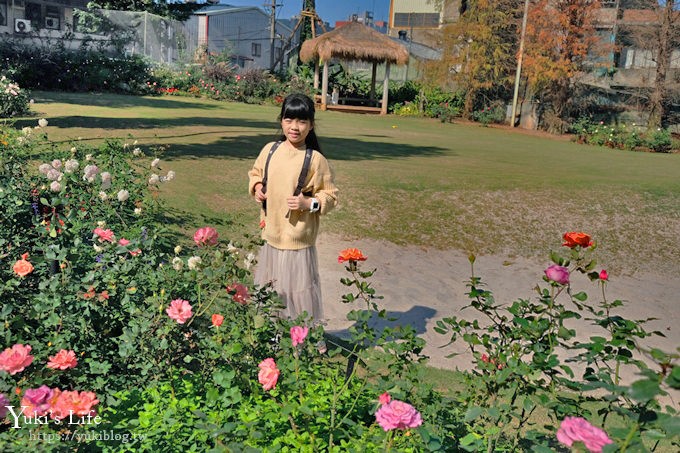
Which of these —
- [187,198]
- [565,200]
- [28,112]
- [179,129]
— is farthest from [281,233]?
[28,112]

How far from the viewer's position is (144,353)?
266cm

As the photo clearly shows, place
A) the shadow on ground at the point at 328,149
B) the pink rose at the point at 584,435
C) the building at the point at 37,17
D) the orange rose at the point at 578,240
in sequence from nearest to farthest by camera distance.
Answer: the pink rose at the point at 584,435 → the orange rose at the point at 578,240 → the shadow on ground at the point at 328,149 → the building at the point at 37,17

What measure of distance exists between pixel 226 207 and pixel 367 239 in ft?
5.74

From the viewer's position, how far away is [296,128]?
362cm

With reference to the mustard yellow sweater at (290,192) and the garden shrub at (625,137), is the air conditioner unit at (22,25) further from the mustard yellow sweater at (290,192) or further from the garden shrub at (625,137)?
the mustard yellow sweater at (290,192)

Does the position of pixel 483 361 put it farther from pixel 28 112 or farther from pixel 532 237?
pixel 28 112

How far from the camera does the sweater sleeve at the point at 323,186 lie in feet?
12.0

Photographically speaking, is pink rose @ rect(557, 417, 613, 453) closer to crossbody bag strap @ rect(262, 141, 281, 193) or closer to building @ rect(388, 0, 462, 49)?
crossbody bag strap @ rect(262, 141, 281, 193)

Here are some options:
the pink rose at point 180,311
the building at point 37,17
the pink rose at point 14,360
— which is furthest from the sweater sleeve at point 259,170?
the building at point 37,17

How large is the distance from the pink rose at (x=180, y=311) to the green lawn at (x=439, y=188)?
4.11 metres

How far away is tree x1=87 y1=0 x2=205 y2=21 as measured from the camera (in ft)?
120

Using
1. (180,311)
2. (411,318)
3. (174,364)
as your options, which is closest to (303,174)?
(174,364)

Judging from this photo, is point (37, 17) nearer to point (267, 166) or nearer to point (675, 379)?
point (267, 166)

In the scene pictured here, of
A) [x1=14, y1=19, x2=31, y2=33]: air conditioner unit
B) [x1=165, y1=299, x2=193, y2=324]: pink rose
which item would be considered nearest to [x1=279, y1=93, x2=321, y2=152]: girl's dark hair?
[x1=165, y1=299, x2=193, y2=324]: pink rose
